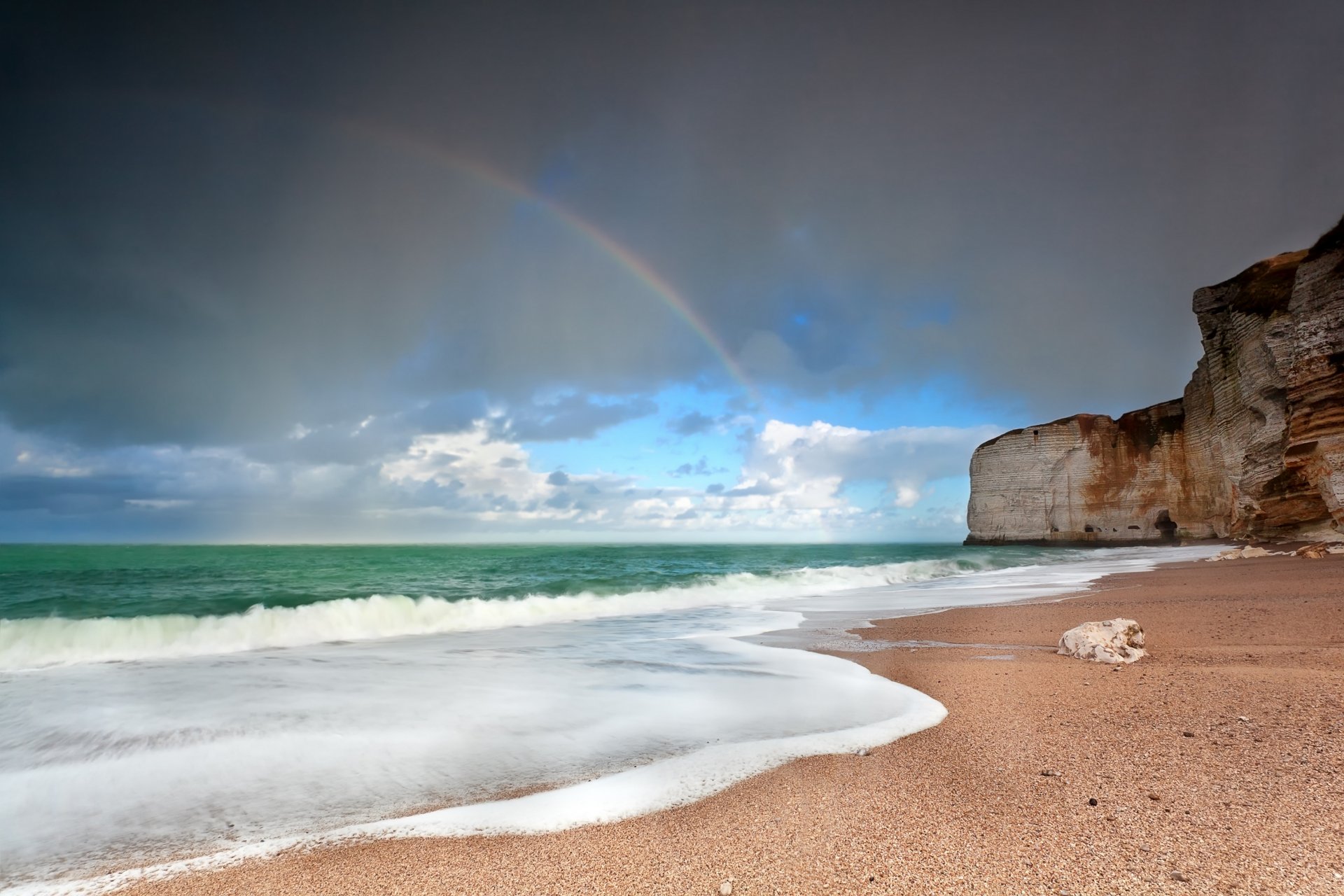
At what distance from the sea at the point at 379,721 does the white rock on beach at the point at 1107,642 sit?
1802 mm

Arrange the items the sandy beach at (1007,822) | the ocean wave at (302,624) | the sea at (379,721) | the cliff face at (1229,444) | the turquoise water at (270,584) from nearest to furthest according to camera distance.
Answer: the sandy beach at (1007,822) < the sea at (379,721) < the ocean wave at (302,624) < the turquoise water at (270,584) < the cliff face at (1229,444)

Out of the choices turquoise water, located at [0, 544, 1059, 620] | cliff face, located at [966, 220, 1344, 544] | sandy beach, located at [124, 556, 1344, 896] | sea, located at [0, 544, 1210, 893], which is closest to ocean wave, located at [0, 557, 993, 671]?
sea, located at [0, 544, 1210, 893]

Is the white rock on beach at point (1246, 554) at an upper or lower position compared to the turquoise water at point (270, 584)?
upper

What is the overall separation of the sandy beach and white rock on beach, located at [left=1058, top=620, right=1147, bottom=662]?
0.95 m

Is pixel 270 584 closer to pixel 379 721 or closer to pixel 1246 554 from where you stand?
pixel 379 721

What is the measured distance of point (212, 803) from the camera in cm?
308

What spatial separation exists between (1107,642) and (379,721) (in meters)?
5.87

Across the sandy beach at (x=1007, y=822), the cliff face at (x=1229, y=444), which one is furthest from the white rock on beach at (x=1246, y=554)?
the sandy beach at (x=1007, y=822)

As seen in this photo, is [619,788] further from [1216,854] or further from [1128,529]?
[1128,529]

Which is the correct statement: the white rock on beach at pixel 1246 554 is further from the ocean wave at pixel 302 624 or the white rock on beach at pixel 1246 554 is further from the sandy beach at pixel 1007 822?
the sandy beach at pixel 1007 822

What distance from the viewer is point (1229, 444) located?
2328 centimetres

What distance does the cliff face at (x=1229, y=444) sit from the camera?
657 inches

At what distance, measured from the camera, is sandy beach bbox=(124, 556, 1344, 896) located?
5.99 ft

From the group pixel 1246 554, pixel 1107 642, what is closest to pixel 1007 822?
pixel 1107 642
